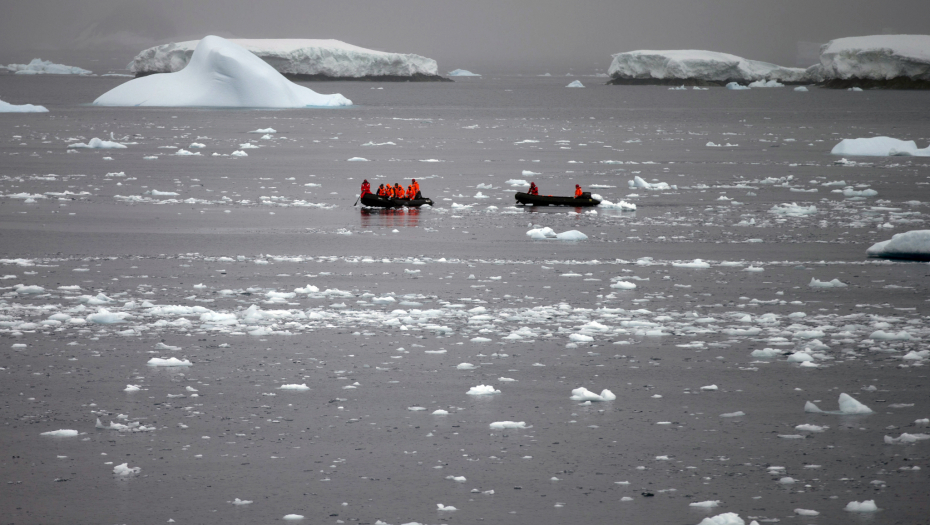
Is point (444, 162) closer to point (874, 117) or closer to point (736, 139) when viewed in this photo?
point (736, 139)

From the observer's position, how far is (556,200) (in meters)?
24.2

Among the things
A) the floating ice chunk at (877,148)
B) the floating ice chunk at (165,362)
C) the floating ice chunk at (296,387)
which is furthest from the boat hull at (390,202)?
the floating ice chunk at (877,148)

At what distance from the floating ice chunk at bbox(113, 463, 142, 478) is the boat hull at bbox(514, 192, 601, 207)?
17660 millimetres

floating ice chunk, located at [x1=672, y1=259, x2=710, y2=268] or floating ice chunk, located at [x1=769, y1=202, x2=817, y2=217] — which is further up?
floating ice chunk, located at [x1=769, y1=202, x2=817, y2=217]

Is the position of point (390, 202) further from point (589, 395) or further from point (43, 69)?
point (43, 69)

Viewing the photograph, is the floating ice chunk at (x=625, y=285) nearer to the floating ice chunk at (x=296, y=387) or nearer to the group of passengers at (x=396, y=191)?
the floating ice chunk at (x=296, y=387)

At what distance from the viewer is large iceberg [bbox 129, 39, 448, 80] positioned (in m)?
102

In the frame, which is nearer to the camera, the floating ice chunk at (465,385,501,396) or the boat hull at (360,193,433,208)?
the floating ice chunk at (465,385,501,396)

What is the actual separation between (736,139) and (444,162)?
19.0 meters

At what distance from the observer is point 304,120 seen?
6284 cm

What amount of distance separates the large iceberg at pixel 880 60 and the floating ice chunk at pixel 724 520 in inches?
3942

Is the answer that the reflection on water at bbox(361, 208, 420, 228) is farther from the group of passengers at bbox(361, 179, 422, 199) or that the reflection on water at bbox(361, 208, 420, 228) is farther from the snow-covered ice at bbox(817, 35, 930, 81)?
the snow-covered ice at bbox(817, 35, 930, 81)

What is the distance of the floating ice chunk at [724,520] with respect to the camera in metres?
6.35

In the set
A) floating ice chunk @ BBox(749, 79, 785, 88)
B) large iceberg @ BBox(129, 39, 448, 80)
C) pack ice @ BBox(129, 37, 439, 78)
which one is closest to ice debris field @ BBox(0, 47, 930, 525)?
pack ice @ BBox(129, 37, 439, 78)
